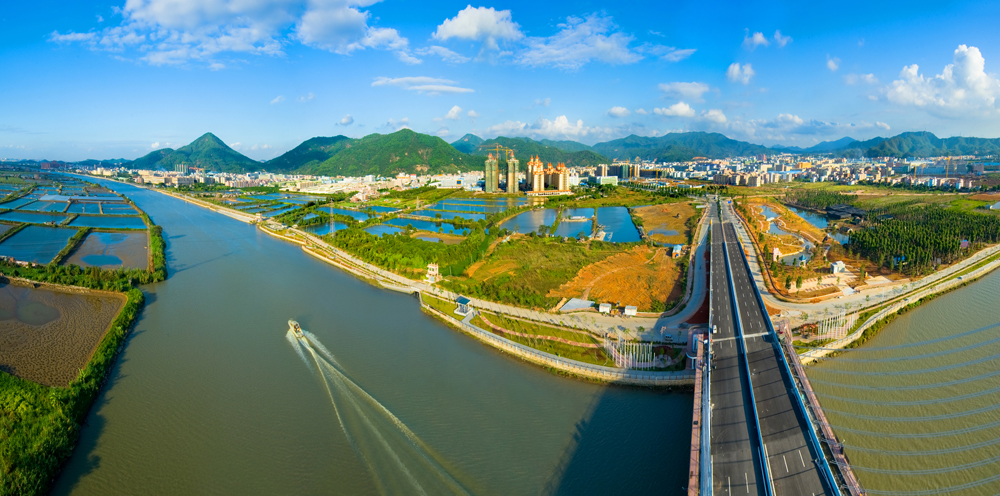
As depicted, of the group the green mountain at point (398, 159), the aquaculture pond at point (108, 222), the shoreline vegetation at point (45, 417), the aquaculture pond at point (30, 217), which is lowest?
the shoreline vegetation at point (45, 417)

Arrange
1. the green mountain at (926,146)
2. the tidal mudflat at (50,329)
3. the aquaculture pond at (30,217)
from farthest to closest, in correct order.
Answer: the green mountain at (926,146) → the aquaculture pond at (30,217) → the tidal mudflat at (50,329)

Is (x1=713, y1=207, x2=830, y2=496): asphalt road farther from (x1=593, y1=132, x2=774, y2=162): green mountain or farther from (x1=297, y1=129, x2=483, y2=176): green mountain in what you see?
(x1=593, y1=132, x2=774, y2=162): green mountain

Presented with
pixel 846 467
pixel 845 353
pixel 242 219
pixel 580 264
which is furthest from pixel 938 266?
pixel 242 219

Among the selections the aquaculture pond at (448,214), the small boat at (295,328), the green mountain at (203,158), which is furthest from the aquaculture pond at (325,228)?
the green mountain at (203,158)

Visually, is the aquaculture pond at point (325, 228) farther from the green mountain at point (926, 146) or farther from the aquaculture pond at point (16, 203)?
the green mountain at point (926, 146)

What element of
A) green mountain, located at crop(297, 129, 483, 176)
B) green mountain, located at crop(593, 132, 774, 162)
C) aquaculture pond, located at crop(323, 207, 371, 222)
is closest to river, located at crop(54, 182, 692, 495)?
aquaculture pond, located at crop(323, 207, 371, 222)

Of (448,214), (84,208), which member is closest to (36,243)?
(84,208)
